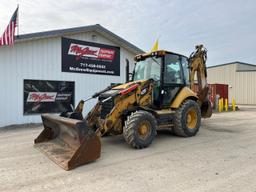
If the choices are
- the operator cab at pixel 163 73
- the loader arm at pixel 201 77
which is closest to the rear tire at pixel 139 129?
the operator cab at pixel 163 73

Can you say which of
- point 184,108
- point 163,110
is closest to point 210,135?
point 184,108

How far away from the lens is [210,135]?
7637 mm

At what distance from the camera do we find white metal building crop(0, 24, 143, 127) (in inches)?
382

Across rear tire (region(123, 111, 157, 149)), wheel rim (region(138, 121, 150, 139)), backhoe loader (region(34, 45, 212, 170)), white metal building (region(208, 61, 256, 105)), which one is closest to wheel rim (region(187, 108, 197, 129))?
backhoe loader (region(34, 45, 212, 170))

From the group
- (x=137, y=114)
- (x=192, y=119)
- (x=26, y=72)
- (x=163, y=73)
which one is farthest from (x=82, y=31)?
(x=137, y=114)

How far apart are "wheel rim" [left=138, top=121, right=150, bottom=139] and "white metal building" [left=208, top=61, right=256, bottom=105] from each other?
25956mm

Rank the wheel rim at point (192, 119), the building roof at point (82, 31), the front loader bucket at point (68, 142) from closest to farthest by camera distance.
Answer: the front loader bucket at point (68, 142) < the wheel rim at point (192, 119) < the building roof at point (82, 31)

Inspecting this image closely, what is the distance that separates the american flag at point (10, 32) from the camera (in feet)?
30.0

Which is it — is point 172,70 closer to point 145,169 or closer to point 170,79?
point 170,79

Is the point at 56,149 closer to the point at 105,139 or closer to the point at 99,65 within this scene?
the point at 105,139

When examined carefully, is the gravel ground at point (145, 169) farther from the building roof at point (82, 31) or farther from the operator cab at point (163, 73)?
the building roof at point (82, 31)

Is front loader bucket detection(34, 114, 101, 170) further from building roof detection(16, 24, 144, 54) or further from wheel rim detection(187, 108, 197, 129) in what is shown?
building roof detection(16, 24, 144, 54)

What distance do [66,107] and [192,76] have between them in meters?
6.47

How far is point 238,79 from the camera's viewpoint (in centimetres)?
2917
